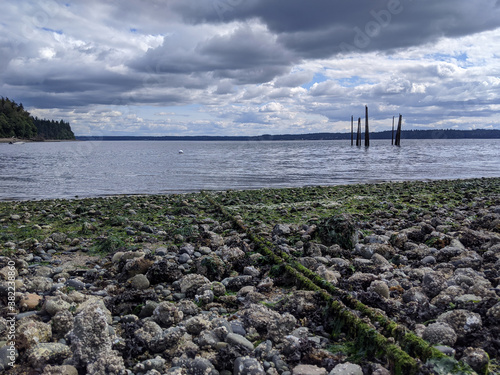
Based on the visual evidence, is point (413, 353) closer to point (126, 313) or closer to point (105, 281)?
point (126, 313)

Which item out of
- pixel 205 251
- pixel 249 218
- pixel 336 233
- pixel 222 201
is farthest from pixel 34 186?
pixel 336 233

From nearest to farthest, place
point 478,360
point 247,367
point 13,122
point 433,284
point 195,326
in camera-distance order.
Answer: point 478,360, point 247,367, point 195,326, point 433,284, point 13,122

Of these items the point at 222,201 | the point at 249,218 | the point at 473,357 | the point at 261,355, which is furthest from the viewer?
the point at 222,201

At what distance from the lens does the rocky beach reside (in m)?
3.08

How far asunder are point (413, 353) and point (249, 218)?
22.3 feet

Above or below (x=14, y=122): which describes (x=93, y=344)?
below

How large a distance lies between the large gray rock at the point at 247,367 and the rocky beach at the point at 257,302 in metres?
0.01

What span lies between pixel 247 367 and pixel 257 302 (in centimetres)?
143

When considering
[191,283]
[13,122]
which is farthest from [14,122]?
[191,283]

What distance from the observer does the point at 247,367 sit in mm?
2951

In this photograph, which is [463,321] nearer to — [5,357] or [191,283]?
[191,283]

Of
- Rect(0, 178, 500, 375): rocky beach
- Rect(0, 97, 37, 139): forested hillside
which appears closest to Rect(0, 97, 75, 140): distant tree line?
Rect(0, 97, 37, 139): forested hillside

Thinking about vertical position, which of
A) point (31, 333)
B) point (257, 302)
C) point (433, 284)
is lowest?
point (257, 302)

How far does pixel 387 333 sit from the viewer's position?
330 cm
